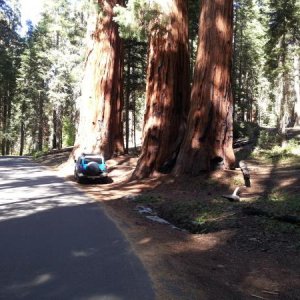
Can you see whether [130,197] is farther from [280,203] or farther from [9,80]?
[9,80]

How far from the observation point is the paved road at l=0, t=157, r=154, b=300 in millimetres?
5672

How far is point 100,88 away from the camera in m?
29.3

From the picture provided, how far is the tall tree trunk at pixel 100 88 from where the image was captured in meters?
29.0

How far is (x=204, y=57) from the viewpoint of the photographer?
711 inches

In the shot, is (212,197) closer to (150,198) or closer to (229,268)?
(150,198)

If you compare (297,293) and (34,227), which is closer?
(297,293)

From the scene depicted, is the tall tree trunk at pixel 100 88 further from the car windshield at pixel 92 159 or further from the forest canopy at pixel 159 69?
the car windshield at pixel 92 159

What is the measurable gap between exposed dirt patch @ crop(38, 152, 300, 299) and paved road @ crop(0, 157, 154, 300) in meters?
0.38

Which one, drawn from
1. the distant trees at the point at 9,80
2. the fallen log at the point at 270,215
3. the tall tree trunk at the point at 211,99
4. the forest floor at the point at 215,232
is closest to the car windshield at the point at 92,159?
the forest floor at the point at 215,232

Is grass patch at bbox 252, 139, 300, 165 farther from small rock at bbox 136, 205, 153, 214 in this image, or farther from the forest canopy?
small rock at bbox 136, 205, 153, 214

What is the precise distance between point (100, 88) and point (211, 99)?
13.1 meters

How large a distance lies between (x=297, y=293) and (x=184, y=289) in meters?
1.50

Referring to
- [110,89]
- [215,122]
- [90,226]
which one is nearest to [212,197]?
Result: [215,122]

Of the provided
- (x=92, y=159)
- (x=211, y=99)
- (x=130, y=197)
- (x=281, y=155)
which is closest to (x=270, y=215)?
(x=130, y=197)
